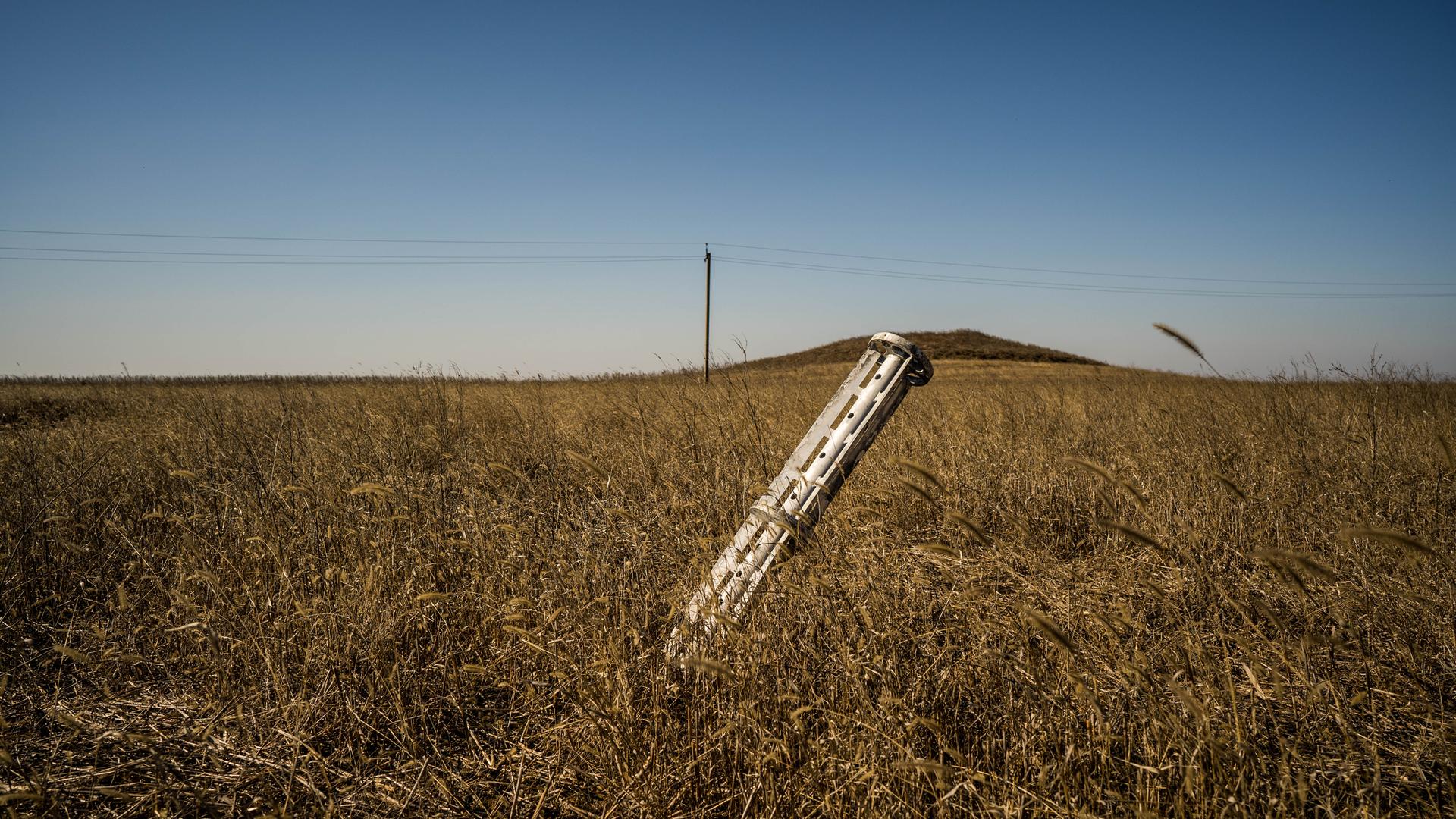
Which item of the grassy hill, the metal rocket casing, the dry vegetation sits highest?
the grassy hill

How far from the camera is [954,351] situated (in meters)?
28.8

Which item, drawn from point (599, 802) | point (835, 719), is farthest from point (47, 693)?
point (835, 719)

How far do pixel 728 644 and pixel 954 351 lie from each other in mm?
29784

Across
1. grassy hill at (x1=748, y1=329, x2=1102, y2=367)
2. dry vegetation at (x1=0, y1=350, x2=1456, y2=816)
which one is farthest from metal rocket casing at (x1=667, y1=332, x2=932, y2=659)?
grassy hill at (x1=748, y1=329, x2=1102, y2=367)

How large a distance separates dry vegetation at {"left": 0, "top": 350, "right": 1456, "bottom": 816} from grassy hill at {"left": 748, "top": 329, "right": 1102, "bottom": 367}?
23.8 metres

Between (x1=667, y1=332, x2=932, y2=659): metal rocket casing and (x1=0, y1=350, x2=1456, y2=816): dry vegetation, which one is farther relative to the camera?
(x1=667, y1=332, x2=932, y2=659): metal rocket casing

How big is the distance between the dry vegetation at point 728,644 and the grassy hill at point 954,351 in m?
23.8

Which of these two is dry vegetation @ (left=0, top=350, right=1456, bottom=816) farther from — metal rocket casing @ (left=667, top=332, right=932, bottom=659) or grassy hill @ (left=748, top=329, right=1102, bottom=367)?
grassy hill @ (left=748, top=329, right=1102, bottom=367)

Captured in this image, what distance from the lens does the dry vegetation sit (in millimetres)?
1209

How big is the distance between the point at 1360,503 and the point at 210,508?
18.8 feet

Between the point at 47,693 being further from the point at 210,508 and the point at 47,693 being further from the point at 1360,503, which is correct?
the point at 1360,503

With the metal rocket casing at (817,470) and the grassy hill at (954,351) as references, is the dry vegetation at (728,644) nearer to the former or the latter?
the metal rocket casing at (817,470)

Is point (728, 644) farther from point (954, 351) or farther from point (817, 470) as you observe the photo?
point (954, 351)

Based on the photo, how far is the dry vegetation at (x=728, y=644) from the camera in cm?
121
